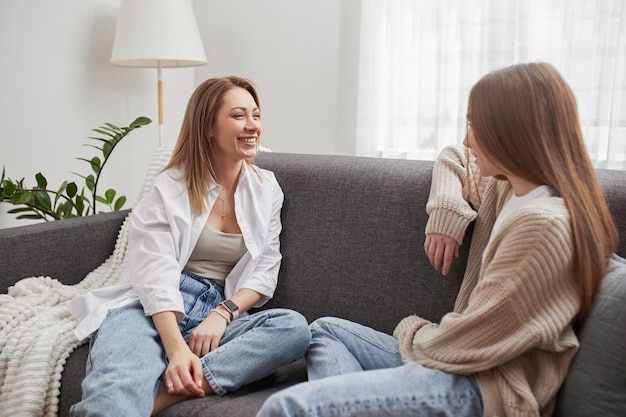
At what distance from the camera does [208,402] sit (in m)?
1.42

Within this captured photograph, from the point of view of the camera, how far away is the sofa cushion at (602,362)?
3.59 feet

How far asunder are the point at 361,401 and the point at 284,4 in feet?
8.66

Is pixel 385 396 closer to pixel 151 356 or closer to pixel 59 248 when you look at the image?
pixel 151 356

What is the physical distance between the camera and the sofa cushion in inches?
43.1

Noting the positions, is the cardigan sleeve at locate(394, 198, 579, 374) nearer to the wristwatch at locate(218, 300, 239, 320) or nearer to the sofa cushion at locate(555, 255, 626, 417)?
the sofa cushion at locate(555, 255, 626, 417)

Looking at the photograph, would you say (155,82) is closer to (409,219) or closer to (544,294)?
(409,219)

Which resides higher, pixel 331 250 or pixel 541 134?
pixel 541 134

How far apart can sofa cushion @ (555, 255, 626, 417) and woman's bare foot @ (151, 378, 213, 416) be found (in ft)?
2.28

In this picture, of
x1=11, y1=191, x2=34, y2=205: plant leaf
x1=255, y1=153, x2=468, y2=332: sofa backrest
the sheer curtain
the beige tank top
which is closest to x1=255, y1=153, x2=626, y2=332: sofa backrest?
x1=255, y1=153, x2=468, y2=332: sofa backrest

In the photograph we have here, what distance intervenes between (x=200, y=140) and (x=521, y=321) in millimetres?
981

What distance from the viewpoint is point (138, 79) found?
3.42 m

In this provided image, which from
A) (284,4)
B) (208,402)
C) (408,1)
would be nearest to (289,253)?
(208,402)

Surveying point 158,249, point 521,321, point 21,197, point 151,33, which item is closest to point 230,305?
point 158,249

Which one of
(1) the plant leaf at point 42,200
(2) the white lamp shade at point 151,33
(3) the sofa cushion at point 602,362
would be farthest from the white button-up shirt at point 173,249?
(2) the white lamp shade at point 151,33
